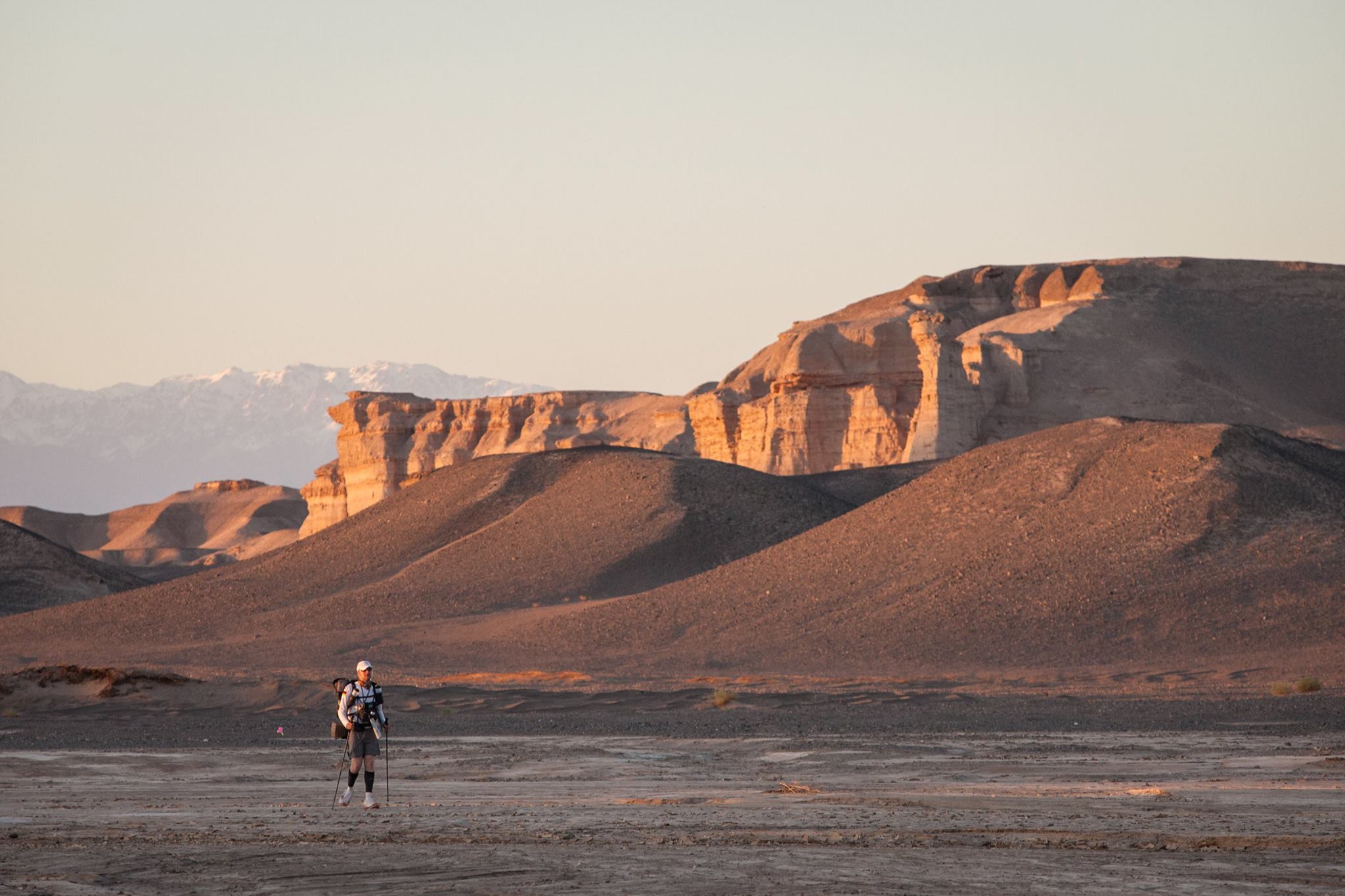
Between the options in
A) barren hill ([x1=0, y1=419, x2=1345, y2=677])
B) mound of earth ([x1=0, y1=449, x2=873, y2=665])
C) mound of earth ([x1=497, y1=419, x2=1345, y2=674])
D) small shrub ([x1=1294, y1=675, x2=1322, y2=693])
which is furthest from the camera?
mound of earth ([x1=0, y1=449, x2=873, y2=665])

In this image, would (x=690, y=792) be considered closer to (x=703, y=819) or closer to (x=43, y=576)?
(x=703, y=819)

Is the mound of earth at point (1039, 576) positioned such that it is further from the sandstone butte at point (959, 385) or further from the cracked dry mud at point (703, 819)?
the sandstone butte at point (959, 385)

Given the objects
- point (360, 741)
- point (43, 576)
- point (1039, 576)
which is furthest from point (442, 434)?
point (360, 741)

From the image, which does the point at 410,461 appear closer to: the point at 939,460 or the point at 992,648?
the point at 939,460

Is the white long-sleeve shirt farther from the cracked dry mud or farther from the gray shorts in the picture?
the cracked dry mud

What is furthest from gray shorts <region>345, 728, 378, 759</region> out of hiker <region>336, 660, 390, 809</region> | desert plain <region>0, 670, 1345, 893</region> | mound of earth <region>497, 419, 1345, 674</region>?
mound of earth <region>497, 419, 1345, 674</region>

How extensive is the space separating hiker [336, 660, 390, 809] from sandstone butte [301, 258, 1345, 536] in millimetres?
51102

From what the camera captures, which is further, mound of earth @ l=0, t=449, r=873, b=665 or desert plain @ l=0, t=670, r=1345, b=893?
mound of earth @ l=0, t=449, r=873, b=665

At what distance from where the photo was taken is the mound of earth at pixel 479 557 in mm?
43750

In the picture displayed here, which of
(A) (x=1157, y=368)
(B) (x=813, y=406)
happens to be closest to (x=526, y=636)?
(B) (x=813, y=406)

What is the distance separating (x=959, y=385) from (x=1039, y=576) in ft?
107

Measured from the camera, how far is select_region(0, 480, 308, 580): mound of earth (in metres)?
129

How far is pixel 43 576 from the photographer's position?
2479 inches

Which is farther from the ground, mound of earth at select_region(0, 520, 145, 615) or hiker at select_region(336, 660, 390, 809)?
mound of earth at select_region(0, 520, 145, 615)
